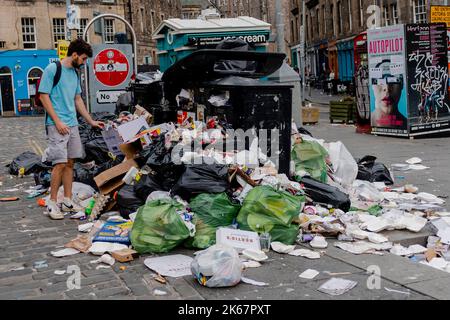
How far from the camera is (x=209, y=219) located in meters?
5.14

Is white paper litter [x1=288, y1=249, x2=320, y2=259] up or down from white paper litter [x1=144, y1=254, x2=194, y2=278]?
down

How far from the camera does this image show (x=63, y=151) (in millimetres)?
6406

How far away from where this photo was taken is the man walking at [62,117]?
634 centimetres

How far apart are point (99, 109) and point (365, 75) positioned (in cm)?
633

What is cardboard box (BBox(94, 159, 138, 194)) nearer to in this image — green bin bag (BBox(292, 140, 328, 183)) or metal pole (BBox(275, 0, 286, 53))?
green bin bag (BBox(292, 140, 328, 183))

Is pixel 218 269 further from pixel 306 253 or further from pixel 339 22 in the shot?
pixel 339 22

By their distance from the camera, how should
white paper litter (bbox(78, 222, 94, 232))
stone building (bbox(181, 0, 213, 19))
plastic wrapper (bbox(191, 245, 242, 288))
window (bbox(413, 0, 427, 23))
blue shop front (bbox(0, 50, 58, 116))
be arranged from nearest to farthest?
plastic wrapper (bbox(191, 245, 242, 288)) → white paper litter (bbox(78, 222, 94, 232)) → window (bbox(413, 0, 427, 23)) → blue shop front (bbox(0, 50, 58, 116)) → stone building (bbox(181, 0, 213, 19))

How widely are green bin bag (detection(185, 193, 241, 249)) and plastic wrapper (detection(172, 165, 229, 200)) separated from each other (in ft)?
0.33

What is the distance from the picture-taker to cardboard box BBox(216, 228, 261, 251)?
4824 mm

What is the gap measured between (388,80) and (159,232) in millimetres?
9500

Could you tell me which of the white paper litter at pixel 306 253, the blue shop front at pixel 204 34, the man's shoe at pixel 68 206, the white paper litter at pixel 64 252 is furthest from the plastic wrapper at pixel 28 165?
the white paper litter at pixel 306 253

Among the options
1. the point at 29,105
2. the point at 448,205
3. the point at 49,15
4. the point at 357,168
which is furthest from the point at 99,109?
the point at 49,15

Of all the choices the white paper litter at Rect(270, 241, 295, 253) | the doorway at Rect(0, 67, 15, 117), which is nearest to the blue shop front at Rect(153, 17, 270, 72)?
the white paper litter at Rect(270, 241, 295, 253)
